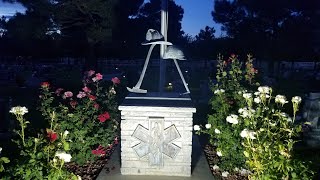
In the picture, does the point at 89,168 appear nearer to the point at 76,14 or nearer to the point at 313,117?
the point at 313,117

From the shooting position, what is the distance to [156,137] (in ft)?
12.6

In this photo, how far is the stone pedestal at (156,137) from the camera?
12.3ft

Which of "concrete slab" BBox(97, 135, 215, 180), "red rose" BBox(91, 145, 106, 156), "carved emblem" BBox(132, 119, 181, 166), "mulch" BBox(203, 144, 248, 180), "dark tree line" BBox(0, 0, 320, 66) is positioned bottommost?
"mulch" BBox(203, 144, 248, 180)

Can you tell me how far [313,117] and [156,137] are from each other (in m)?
3.28

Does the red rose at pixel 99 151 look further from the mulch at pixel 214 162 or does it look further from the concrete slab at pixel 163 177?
the mulch at pixel 214 162

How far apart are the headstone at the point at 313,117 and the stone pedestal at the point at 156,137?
2.76 meters

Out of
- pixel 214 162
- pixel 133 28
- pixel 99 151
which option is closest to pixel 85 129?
pixel 99 151

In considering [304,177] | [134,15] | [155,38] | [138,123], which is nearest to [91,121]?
[138,123]

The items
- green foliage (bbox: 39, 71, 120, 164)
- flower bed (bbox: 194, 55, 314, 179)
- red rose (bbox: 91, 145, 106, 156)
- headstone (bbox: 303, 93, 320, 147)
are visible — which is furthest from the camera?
headstone (bbox: 303, 93, 320, 147)

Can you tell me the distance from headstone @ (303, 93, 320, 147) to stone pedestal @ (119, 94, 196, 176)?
276 cm

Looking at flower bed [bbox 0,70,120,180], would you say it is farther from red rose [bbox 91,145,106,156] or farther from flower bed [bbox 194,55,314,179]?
flower bed [bbox 194,55,314,179]

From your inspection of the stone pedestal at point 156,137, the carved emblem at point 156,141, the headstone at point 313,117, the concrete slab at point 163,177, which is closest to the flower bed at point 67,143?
the concrete slab at point 163,177

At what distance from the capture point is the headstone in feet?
18.2

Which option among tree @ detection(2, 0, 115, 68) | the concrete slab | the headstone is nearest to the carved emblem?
the concrete slab
